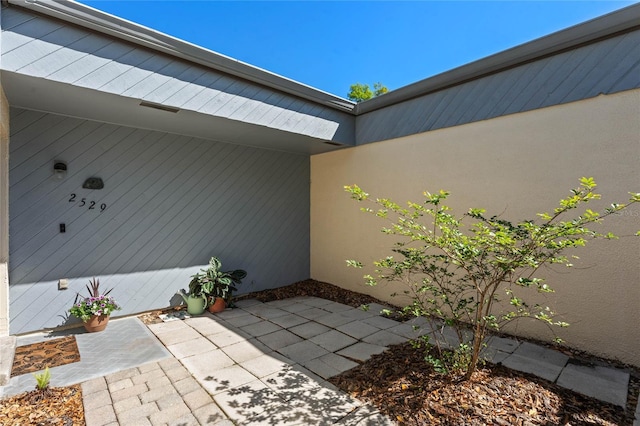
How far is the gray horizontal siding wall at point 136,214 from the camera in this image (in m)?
3.61

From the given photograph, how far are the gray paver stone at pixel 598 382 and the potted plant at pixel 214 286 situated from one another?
166 inches

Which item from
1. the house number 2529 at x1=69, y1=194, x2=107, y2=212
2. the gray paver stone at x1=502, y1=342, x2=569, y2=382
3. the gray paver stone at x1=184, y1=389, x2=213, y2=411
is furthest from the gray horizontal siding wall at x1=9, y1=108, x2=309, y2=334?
the gray paver stone at x1=502, y1=342, x2=569, y2=382

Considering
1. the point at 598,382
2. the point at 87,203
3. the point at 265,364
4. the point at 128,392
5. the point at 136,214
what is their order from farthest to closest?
the point at 136,214, the point at 87,203, the point at 265,364, the point at 598,382, the point at 128,392

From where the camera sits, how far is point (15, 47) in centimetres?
254

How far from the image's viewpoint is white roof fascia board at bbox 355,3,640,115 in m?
2.86

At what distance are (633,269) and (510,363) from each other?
4.97 feet

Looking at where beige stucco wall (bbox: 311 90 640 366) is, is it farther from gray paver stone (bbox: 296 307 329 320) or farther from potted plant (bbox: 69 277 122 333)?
potted plant (bbox: 69 277 122 333)

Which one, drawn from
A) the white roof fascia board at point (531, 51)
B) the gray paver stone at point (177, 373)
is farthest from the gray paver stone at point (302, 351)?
Result: the white roof fascia board at point (531, 51)

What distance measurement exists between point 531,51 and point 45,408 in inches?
229

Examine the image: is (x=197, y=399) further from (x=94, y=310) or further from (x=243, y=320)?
(x=94, y=310)

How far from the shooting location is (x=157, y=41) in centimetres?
312

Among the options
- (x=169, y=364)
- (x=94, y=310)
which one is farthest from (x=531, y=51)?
(x=94, y=310)

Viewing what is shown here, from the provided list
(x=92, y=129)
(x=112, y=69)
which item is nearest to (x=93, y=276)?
(x=92, y=129)

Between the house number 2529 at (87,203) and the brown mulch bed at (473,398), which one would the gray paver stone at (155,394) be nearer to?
the brown mulch bed at (473,398)
